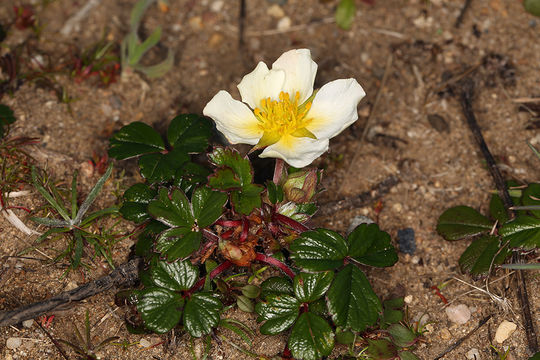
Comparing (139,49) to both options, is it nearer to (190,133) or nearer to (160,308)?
(190,133)

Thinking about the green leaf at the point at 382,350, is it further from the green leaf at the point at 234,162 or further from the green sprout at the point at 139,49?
the green sprout at the point at 139,49

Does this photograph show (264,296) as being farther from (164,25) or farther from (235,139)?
(164,25)

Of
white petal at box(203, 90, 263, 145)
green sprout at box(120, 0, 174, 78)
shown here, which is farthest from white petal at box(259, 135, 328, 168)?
green sprout at box(120, 0, 174, 78)

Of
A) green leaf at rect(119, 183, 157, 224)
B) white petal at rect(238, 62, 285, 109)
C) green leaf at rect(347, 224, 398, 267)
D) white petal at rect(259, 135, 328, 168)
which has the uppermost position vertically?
white petal at rect(238, 62, 285, 109)

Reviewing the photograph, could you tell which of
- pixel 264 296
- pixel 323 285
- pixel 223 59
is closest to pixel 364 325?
pixel 323 285

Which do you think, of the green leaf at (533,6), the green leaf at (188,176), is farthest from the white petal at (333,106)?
the green leaf at (533,6)

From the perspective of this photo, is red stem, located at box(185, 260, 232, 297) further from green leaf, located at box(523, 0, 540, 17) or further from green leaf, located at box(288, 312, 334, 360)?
green leaf, located at box(523, 0, 540, 17)
